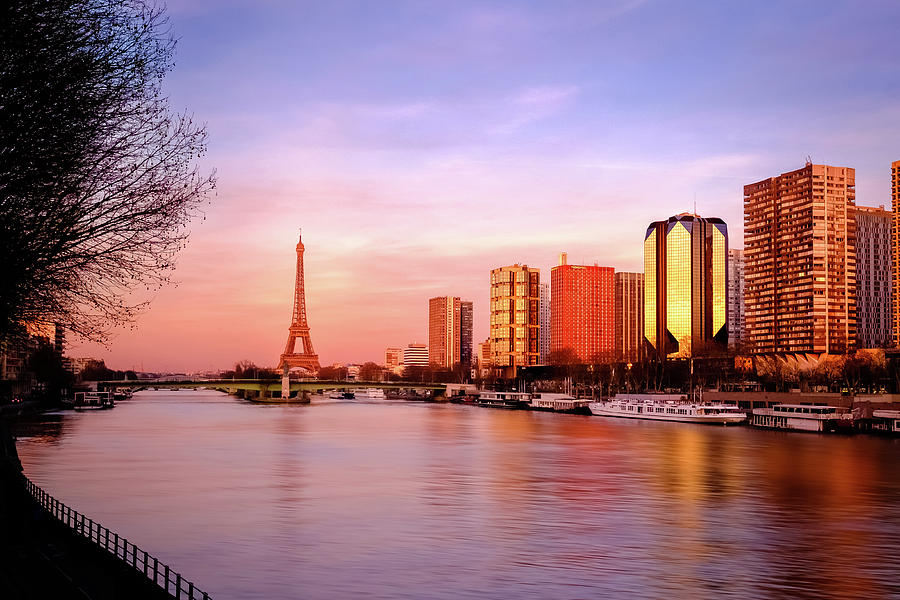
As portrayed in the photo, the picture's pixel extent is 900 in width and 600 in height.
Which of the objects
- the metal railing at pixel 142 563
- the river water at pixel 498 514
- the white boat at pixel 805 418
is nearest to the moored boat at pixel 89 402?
the river water at pixel 498 514

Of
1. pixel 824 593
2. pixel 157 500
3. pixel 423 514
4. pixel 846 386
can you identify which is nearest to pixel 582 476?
pixel 423 514

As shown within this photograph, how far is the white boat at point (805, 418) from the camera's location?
96.8m

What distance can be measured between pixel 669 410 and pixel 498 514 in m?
88.4

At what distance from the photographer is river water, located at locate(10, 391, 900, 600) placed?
28562mm

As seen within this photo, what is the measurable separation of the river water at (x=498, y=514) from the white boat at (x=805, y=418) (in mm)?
16338

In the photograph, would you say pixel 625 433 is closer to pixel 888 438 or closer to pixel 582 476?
pixel 888 438

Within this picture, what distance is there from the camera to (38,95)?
14.9m

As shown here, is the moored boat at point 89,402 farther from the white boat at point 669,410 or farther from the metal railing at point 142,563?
the metal railing at point 142,563

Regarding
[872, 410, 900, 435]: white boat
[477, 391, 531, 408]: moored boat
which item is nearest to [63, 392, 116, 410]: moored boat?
[477, 391, 531, 408]: moored boat

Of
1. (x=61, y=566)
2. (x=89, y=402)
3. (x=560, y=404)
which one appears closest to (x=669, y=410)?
(x=560, y=404)

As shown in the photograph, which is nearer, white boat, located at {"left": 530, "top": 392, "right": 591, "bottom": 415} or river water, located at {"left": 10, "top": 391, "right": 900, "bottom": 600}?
river water, located at {"left": 10, "top": 391, "right": 900, "bottom": 600}

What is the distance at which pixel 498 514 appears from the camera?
41.0 m

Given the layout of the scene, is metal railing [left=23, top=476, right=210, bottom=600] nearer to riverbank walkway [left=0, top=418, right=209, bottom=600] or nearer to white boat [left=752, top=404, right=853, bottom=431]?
riverbank walkway [left=0, top=418, right=209, bottom=600]

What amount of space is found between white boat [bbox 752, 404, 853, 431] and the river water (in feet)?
53.6
